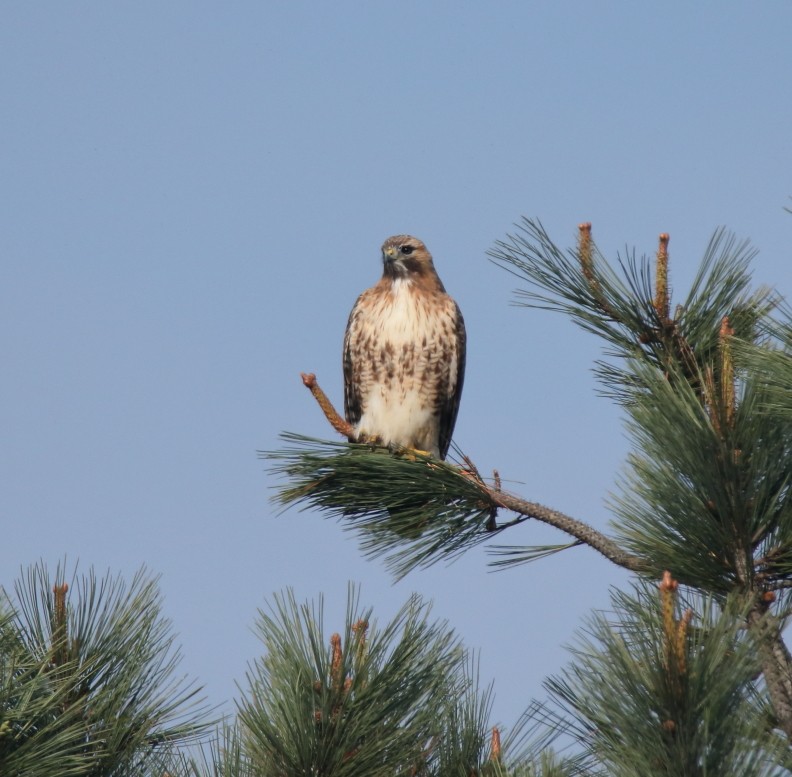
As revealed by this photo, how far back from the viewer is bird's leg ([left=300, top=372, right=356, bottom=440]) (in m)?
4.33

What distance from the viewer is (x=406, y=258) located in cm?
708

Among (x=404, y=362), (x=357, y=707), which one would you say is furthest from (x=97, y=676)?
(x=404, y=362)

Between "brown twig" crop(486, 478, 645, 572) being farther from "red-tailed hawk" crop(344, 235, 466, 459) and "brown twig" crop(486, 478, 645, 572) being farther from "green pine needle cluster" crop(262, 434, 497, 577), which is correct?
"red-tailed hawk" crop(344, 235, 466, 459)

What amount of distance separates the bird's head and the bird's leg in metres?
2.36

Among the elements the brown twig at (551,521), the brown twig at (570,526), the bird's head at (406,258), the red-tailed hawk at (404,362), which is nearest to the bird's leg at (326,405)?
the brown twig at (551,521)

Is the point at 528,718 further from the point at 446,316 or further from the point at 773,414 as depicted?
the point at 446,316

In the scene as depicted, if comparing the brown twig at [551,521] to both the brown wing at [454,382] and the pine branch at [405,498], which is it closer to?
the pine branch at [405,498]

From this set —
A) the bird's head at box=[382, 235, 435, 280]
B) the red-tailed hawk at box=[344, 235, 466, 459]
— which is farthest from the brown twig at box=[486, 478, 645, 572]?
the bird's head at box=[382, 235, 435, 280]

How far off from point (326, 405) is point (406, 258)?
8.96 feet

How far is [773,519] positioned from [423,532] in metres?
1.27

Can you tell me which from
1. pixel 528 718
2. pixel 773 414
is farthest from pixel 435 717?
Answer: pixel 773 414

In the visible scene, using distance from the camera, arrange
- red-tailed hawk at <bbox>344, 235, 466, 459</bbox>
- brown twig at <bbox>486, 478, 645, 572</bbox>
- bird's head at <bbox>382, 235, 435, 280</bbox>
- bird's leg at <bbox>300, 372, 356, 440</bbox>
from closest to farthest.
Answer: brown twig at <bbox>486, 478, 645, 572</bbox> → bird's leg at <bbox>300, 372, 356, 440</bbox> → red-tailed hawk at <bbox>344, 235, 466, 459</bbox> → bird's head at <bbox>382, 235, 435, 280</bbox>

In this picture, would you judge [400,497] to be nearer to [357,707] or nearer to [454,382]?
[357,707]

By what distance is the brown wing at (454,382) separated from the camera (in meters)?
6.76
